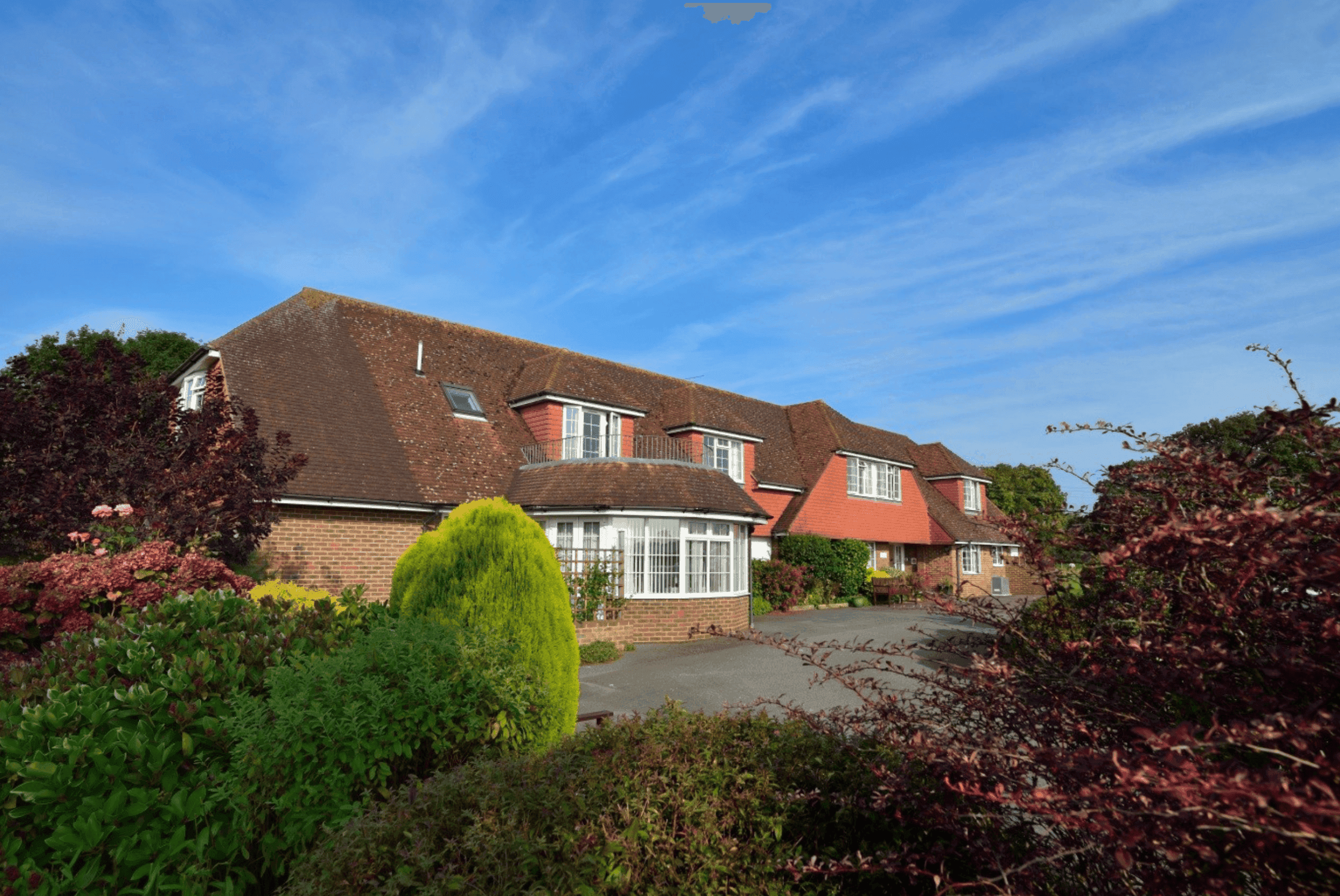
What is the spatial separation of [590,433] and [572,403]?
3.63 feet

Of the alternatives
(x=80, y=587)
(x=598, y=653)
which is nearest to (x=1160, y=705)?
(x=80, y=587)

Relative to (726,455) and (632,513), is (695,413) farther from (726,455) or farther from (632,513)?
(632,513)

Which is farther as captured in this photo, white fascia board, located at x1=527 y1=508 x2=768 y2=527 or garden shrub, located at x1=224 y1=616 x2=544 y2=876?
white fascia board, located at x1=527 y1=508 x2=768 y2=527

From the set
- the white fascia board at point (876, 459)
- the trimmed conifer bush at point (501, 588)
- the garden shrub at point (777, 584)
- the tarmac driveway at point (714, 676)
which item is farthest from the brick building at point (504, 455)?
the trimmed conifer bush at point (501, 588)

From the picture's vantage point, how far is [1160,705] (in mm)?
2469

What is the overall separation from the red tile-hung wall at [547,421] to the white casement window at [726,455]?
5.12 m

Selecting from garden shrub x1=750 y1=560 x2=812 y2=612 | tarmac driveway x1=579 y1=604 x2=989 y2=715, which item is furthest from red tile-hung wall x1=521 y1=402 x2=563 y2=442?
garden shrub x1=750 y1=560 x2=812 y2=612

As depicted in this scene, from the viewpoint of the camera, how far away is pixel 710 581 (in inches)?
722

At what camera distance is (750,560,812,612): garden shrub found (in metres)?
24.5

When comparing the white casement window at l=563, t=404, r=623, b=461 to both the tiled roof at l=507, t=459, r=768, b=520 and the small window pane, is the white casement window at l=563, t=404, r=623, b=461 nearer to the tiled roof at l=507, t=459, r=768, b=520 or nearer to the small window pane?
the tiled roof at l=507, t=459, r=768, b=520

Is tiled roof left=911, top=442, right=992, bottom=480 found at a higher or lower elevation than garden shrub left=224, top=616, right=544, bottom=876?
higher

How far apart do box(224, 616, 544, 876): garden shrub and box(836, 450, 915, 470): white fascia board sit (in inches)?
971

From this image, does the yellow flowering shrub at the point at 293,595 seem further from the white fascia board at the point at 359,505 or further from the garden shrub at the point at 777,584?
the garden shrub at the point at 777,584

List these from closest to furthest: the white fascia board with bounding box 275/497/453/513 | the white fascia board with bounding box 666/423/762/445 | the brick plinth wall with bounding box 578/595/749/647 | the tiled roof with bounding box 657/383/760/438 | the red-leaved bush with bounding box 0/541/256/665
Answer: the red-leaved bush with bounding box 0/541/256/665 → the white fascia board with bounding box 275/497/453/513 → the brick plinth wall with bounding box 578/595/749/647 → the white fascia board with bounding box 666/423/762/445 → the tiled roof with bounding box 657/383/760/438
